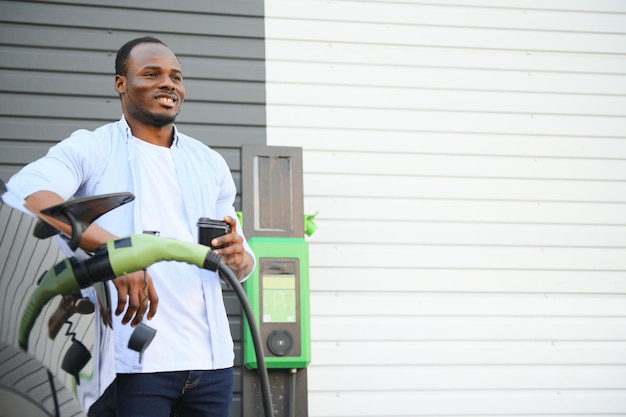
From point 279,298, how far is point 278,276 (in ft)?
0.38

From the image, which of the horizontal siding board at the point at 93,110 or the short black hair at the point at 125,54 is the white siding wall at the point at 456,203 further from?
the short black hair at the point at 125,54

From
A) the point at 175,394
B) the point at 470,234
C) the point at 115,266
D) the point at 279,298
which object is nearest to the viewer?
the point at 115,266

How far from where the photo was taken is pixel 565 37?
5.60 m

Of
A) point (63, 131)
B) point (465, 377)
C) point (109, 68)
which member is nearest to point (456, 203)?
point (465, 377)

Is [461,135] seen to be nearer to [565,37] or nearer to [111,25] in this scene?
[565,37]

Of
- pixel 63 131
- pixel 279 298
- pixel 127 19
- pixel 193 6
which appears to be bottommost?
pixel 279 298

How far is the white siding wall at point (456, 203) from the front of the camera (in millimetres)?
5023

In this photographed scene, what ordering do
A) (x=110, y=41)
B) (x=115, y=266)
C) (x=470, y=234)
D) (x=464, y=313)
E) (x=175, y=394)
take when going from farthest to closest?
(x=470, y=234) → (x=464, y=313) → (x=110, y=41) → (x=175, y=394) → (x=115, y=266)

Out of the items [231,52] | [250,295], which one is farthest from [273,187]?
[231,52]

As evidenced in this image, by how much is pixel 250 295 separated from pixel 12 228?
335 centimetres

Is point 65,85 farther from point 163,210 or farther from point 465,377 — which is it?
point 465,377

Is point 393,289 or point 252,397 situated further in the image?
point 393,289

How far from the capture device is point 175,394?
7.75ft

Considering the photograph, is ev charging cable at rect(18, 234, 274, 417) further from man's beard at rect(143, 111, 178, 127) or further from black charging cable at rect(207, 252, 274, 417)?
man's beard at rect(143, 111, 178, 127)
